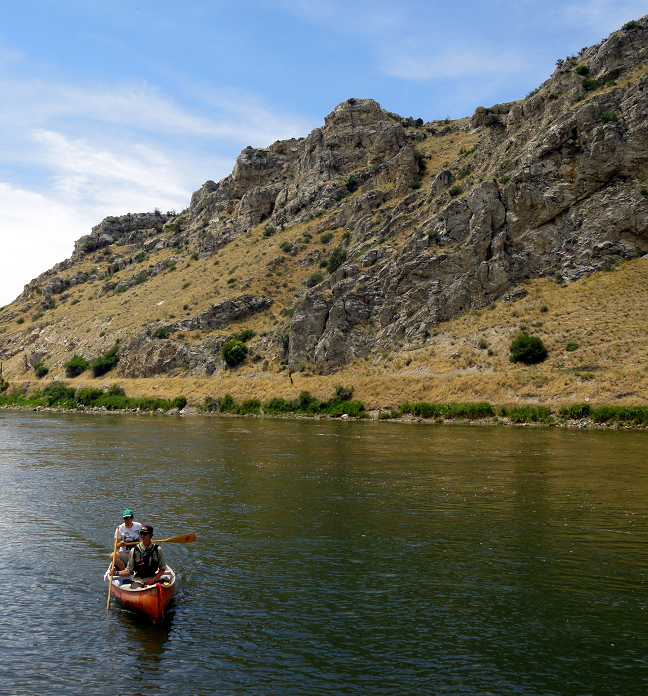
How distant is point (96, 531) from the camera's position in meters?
19.3

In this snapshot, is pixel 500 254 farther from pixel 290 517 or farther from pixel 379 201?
pixel 290 517

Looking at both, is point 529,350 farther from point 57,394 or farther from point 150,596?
point 57,394

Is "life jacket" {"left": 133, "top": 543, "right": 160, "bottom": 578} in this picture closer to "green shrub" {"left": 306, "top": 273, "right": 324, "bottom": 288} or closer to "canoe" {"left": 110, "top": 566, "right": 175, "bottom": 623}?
"canoe" {"left": 110, "top": 566, "right": 175, "bottom": 623}

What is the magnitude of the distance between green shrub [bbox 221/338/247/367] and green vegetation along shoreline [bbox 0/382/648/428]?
1024cm

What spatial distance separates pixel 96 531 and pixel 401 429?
30354 mm

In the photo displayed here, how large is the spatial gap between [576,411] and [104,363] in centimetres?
7108

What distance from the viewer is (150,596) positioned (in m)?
12.2

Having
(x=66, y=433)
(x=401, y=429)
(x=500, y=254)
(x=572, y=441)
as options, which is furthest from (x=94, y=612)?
(x=500, y=254)

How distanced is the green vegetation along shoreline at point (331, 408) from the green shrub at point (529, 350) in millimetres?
7641

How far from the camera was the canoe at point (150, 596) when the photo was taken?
39.7 ft

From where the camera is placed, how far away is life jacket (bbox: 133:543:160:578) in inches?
536

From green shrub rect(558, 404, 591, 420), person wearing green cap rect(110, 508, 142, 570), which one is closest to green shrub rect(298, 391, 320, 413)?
green shrub rect(558, 404, 591, 420)

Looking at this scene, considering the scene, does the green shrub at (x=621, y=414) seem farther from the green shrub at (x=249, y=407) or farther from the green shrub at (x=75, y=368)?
the green shrub at (x=75, y=368)

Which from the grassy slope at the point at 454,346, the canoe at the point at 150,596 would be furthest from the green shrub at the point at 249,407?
the canoe at the point at 150,596
